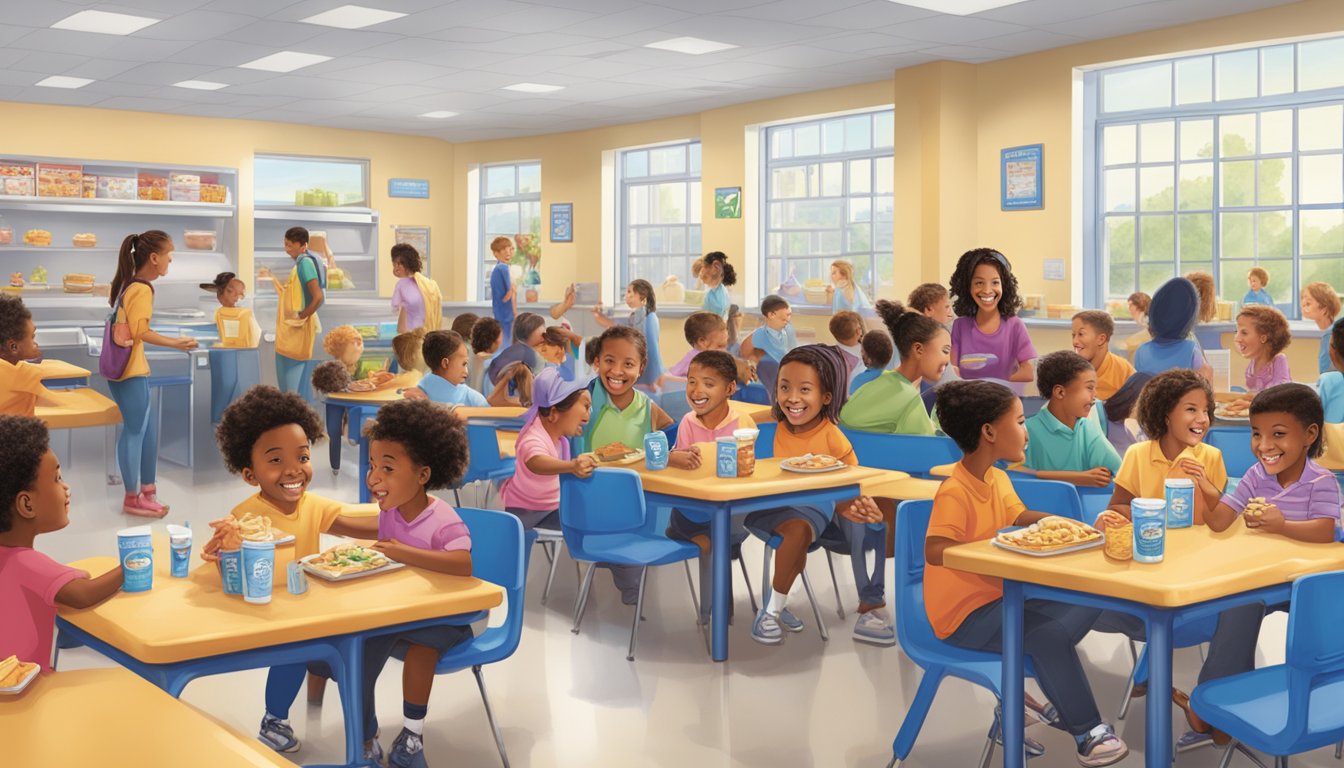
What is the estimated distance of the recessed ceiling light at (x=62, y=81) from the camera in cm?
1127

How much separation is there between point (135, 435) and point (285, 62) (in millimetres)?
4726

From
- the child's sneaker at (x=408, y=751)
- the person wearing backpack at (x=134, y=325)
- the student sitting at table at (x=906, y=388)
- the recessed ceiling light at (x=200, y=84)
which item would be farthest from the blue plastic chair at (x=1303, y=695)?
the recessed ceiling light at (x=200, y=84)

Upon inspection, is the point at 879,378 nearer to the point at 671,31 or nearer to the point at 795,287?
the point at 671,31

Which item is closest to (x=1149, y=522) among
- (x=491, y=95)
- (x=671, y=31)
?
(x=671, y=31)

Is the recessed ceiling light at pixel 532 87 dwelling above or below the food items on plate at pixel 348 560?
above

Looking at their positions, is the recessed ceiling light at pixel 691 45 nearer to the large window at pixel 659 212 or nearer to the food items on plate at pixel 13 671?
the large window at pixel 659 212

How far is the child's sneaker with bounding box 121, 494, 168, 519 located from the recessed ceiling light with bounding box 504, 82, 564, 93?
18.6 ft

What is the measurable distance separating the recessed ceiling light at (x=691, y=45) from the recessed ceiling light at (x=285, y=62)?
269 cm

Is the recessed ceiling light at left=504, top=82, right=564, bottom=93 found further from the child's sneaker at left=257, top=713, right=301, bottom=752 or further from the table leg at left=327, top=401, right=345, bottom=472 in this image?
the child's sneaker at left=257, top=713, right=301, bottom=752

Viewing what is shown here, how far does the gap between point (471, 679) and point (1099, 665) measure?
6.66ft

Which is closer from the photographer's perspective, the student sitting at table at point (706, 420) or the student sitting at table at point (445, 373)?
the student sitting at table at point (706, 420)

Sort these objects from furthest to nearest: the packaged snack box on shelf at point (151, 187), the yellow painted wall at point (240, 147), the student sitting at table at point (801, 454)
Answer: the packaged snack box on shelf at point (151, 187) → the yellow painted wall at point (240, 147) → the student sitting at table at point (801, 454)

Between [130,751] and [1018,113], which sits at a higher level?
[1018,113]

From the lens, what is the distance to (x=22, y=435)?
2.41 m
